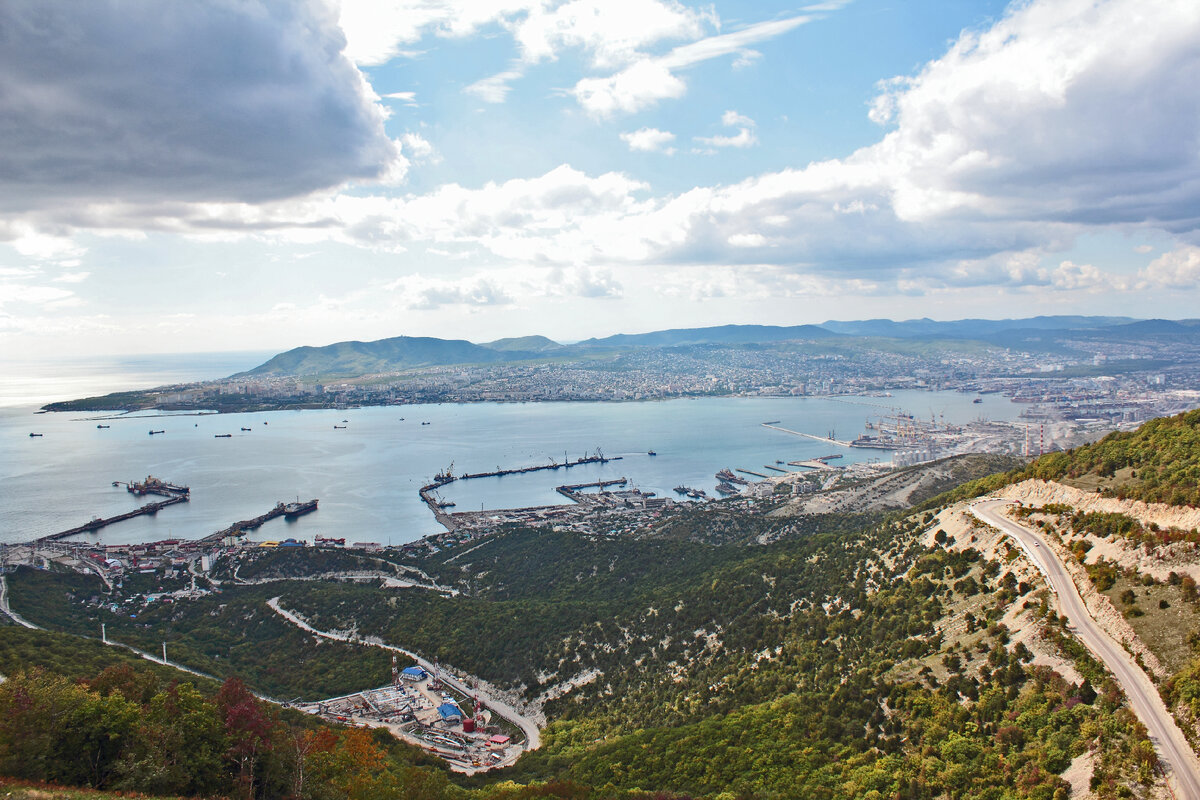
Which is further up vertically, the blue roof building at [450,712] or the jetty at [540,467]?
the blue roof building at [450,712]

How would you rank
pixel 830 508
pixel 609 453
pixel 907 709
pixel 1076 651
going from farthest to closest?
pixel 609 453 < pixel 830 508 < pixel 907 709 < pixel 1076 651

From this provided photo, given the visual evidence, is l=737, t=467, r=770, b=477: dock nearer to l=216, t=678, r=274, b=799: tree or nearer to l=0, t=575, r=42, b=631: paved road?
l=0, t=575, r=42, b=631: paved road

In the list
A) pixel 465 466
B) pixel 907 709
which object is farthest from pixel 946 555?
pixel 465 466

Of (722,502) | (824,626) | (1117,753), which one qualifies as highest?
(1117,753)

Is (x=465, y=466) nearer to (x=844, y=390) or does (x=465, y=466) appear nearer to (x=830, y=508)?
(x=830, y=508)

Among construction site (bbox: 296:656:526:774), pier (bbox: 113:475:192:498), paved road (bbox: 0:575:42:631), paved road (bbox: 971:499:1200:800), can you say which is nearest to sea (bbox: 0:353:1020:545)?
pier (bbox: 113:475:192:498)

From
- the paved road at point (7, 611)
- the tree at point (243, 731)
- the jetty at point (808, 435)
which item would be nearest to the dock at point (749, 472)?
the jetty at point (808, 435)

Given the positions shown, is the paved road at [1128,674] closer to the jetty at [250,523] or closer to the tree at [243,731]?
the tree at [243,731]
